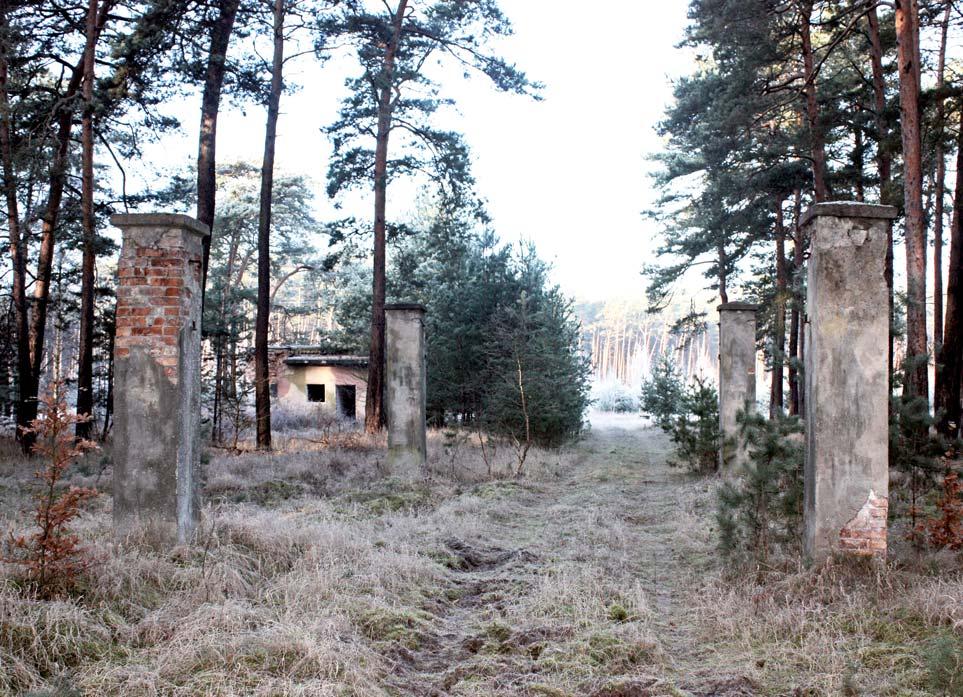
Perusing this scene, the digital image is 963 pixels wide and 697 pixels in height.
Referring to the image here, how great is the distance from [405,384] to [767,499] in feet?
21.0

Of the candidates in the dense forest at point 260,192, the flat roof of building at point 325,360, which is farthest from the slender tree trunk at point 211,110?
the flat roof of building at point 325,360

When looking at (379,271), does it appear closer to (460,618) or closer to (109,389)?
(109,389)

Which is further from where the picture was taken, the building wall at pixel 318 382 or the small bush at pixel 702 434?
the building wall at pixel 318 382

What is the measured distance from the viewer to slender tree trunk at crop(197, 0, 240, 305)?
13.5 metres

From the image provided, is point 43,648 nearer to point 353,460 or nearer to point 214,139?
point 353,460

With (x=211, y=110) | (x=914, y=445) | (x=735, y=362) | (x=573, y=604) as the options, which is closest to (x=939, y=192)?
(x=735, y=362)

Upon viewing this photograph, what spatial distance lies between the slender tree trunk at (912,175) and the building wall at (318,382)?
64.2 feet

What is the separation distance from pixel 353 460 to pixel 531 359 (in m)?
4.82

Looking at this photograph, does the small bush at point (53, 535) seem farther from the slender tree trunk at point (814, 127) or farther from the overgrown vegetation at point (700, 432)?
the slender tree trunk at point (814, 127)

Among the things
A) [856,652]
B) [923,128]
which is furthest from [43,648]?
[923,128]

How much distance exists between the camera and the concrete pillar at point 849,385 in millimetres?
5367

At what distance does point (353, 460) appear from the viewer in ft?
41.7

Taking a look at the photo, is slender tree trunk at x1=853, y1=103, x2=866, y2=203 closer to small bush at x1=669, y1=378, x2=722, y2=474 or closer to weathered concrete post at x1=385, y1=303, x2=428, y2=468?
small bush at x1=669, y1=378, x2=722, y2=474

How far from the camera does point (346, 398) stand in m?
27.6
